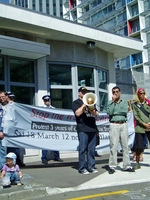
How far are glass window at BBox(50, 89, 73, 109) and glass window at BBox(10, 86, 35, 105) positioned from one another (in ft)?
2.51

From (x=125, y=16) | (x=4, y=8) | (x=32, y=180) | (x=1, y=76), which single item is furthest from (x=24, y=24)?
(x=125, y=16)

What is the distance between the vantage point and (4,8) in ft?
28.1

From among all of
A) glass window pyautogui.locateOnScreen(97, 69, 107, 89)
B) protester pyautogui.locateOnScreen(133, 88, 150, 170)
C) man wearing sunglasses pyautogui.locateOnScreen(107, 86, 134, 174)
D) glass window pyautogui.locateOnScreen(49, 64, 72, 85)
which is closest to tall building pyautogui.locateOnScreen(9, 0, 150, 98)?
glass window pyautogui.locateOnScreen(97, 69, 107, 89)

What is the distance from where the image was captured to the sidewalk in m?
5.10

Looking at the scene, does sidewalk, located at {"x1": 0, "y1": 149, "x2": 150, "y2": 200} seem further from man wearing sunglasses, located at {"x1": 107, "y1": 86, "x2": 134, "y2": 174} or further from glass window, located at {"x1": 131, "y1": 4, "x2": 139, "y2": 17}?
glass window, located at {"x1": 131, "y1": 4, "x2": 139, "y2": 17}

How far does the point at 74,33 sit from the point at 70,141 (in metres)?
3.88

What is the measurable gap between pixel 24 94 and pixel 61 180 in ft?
14.5

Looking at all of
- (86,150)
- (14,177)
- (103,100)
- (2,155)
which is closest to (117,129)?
(86,150)

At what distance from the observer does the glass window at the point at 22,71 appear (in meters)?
9.76

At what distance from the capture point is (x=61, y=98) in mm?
10766

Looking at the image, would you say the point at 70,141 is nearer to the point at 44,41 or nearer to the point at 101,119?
the point at 101,119

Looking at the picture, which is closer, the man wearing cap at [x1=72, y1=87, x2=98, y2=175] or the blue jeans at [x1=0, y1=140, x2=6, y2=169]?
the blue jeans at [x1=0, y1=140, x2=6, y2=169]

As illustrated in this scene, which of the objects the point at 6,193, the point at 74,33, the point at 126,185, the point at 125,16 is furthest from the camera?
the point at 125,16

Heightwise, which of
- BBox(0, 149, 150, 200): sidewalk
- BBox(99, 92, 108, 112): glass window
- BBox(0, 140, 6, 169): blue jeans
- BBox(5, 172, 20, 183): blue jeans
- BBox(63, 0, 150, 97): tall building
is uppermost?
BBox(63, 0, 150, 97): tall building
